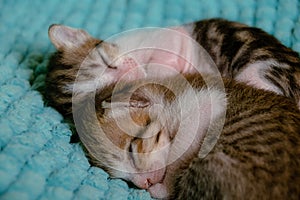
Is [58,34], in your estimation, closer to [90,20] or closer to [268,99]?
[90,20]

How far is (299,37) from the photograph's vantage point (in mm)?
2490

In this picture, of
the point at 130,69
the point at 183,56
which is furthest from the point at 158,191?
the point at 183,56

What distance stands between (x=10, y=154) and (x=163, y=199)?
51 cm

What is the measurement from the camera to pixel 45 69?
2.25m

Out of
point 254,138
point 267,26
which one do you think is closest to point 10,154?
point 254,138

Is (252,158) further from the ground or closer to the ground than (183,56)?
further from the ground

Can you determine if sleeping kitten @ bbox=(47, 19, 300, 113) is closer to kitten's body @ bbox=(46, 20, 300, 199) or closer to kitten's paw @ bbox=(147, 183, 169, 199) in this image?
kitten's body @ bbox=(46, 20, 300, 199)

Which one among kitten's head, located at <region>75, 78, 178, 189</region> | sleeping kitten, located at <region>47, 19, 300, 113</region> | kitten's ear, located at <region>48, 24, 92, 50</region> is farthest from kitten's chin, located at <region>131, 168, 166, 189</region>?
kitten's ear, located at <region>48, 24, 92, 50</region>

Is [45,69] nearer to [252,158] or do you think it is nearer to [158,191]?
[158,191]

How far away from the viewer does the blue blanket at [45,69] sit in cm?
146

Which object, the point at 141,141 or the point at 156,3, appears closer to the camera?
the point at 141,141

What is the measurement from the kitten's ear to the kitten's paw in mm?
930

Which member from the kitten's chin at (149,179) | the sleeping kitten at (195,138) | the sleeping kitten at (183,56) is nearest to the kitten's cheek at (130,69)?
the sleeping kitten at (183,56)

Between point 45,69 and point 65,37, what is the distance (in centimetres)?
18
